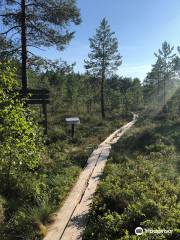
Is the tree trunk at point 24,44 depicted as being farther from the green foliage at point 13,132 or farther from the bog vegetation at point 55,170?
the green foliage at point 13,132

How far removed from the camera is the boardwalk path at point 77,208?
7608mm

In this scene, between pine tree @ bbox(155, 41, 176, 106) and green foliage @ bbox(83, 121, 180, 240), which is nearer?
green foliage @ bbox(83, 121, 180, 240)

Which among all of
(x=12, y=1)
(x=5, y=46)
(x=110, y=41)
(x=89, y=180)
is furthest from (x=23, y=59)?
(x=110, y=41)

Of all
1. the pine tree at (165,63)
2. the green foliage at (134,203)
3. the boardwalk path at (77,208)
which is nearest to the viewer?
the green foliage at (134,203)

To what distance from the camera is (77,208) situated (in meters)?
9.12

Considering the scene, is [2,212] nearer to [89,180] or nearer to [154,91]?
[89,180]

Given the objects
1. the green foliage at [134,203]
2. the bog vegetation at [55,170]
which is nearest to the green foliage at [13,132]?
the bog vegetation at [55,170]

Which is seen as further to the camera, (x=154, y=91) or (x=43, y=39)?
(x=154, y=91)

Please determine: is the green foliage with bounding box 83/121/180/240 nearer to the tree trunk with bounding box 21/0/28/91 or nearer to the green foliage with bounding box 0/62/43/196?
the green foliage with bounding box 0/62/43/196

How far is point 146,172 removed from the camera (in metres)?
11.8

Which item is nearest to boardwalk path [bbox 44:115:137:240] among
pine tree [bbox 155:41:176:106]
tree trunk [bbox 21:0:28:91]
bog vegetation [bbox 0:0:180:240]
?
bog vegetation [bbox 0:0:180:240]

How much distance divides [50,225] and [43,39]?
36.0 ft

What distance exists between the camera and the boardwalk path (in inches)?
300

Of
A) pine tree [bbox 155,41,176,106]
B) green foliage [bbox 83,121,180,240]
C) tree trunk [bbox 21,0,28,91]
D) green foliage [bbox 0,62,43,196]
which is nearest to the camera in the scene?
green foliage [bbox 83,121,180,240]
